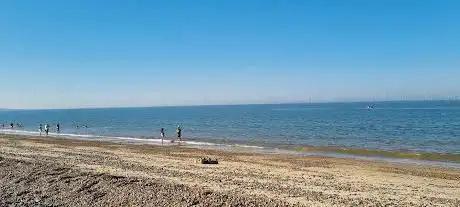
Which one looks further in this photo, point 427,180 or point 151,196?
point 427,180

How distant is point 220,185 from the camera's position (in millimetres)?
17531

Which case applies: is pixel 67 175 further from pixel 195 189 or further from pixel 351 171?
pixel 351 171

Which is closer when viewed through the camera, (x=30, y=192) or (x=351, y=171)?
(x=30, y=192)

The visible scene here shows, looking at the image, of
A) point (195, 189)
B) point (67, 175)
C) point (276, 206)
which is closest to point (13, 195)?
point (67, 175)

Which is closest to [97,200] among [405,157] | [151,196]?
[151,196]

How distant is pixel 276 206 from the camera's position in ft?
43.9

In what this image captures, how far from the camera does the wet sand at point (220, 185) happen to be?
47.8 feet

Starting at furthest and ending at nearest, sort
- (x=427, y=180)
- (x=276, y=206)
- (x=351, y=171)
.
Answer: (x=351, y=171), (x=427, y=180), (x=276, y=206)

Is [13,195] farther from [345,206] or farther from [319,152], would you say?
[319,152]

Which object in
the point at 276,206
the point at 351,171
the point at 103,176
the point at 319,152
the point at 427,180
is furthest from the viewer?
the point at 319,152

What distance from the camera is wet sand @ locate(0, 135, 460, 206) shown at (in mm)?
14562

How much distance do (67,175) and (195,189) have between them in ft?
18.6

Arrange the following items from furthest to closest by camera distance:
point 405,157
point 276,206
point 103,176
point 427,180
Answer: point 405,157 → point 427,180 → point 103,176 → point 276,206

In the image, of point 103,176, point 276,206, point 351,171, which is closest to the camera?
point 276,206
